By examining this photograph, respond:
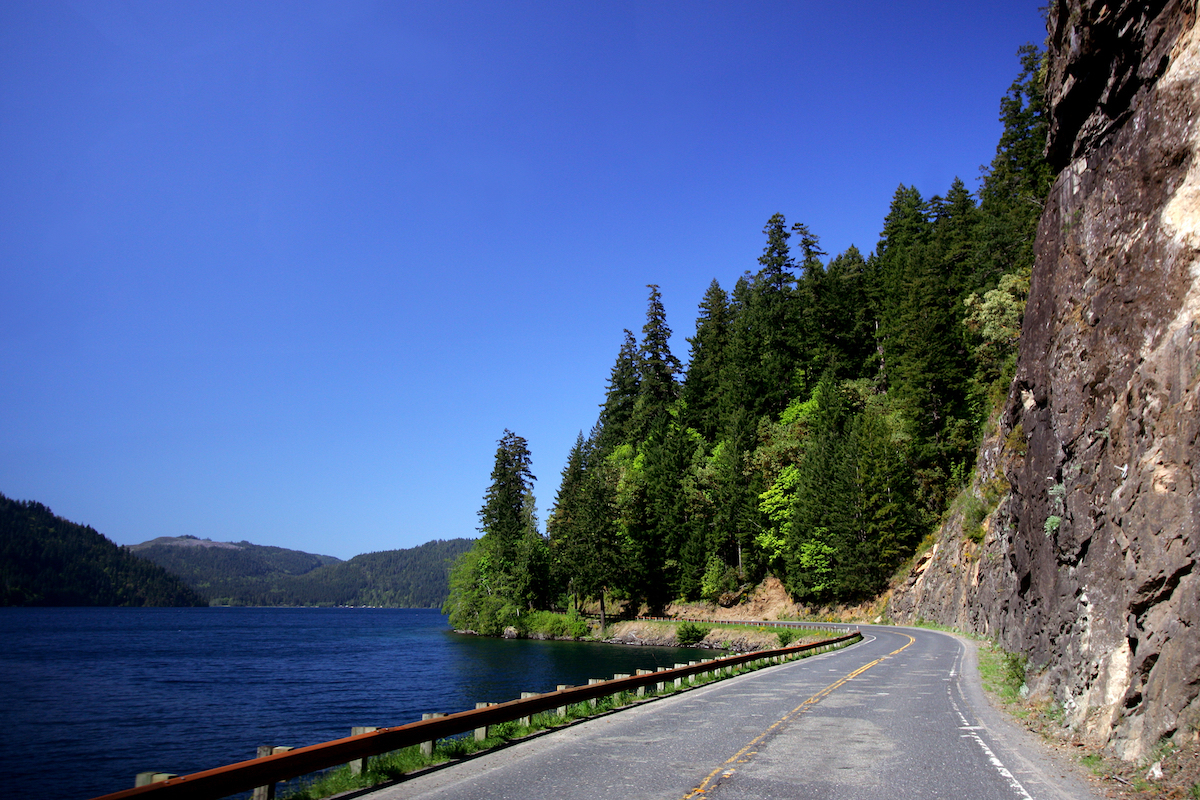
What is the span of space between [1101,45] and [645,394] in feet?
242

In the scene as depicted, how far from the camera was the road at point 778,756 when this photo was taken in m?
7.85

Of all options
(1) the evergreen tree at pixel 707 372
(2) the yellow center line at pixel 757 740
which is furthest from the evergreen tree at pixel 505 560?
(2) the yellow center line at pixel 757 740

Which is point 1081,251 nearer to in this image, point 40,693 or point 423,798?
point 423,798

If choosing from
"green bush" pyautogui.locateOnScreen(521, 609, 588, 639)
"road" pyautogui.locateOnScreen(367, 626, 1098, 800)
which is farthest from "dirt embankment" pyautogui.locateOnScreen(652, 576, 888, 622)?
"road" pyautogui.locateOnScreen(367, 626, 1098, 800)

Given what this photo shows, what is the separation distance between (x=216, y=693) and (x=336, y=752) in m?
37.4

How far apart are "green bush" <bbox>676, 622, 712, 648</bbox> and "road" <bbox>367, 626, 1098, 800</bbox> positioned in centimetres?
4295

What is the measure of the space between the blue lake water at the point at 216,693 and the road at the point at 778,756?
1729 cm

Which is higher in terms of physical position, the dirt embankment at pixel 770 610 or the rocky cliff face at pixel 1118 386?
the rocky cliff face at pixel 1118 386

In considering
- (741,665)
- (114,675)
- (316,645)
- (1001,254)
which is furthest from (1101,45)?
(316,645)

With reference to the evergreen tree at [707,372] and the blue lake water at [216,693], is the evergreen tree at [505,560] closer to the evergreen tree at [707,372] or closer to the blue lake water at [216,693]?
the blue lake water at [216,693]

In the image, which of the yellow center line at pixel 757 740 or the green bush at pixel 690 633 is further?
the green bush at pixel 690 633

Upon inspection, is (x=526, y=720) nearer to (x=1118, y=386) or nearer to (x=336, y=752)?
(x=336, y=752)

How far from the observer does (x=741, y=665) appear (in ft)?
81.7

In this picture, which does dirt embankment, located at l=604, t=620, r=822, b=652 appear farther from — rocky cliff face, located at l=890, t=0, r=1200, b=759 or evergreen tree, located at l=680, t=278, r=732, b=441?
rocky cliff face, located at l=890, t=0, r=1200, b=759
